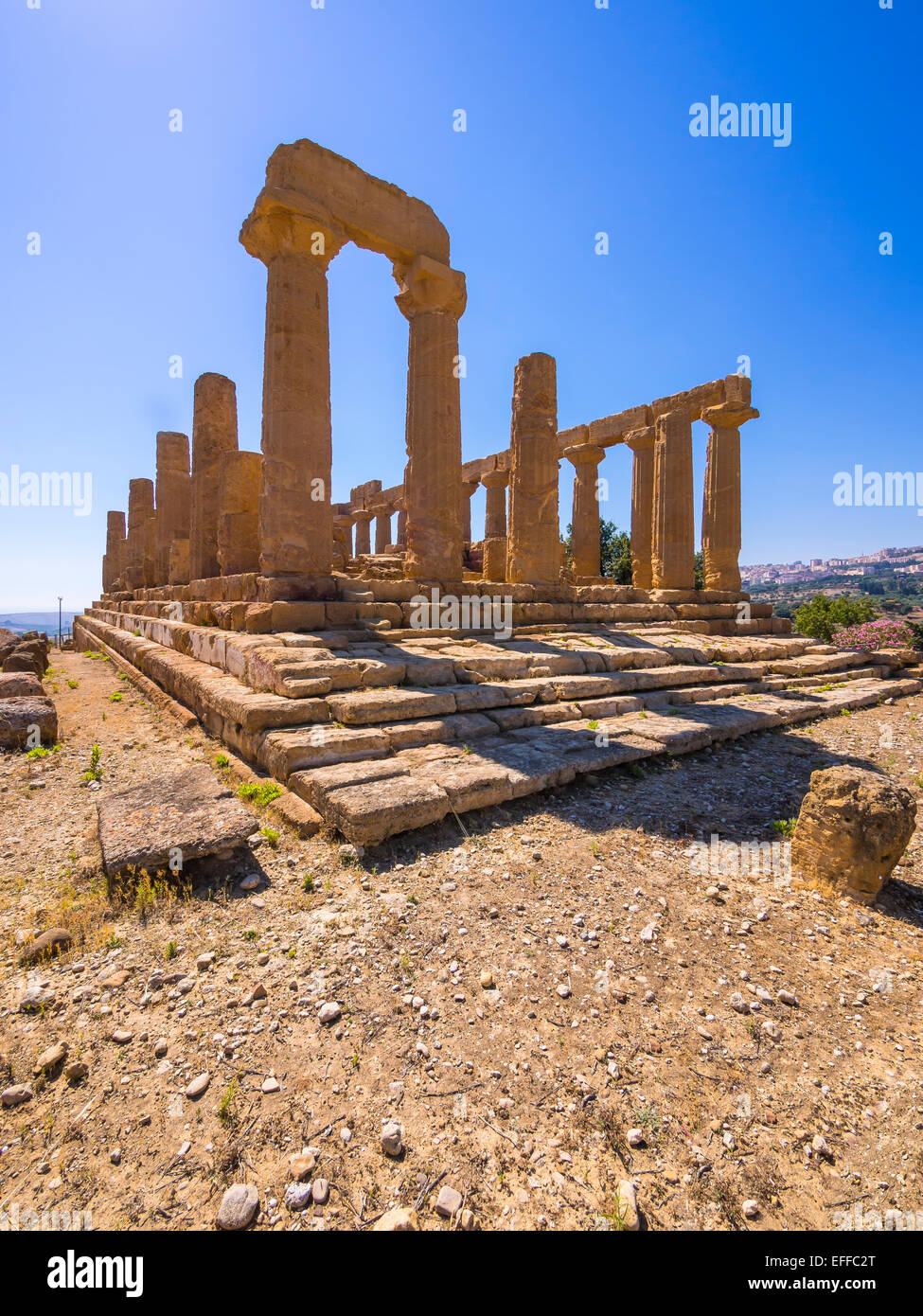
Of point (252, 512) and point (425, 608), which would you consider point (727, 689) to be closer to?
point (425, 608)

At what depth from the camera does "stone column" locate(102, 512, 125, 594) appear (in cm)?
2856

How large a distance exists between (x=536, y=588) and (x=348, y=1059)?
31.9ft

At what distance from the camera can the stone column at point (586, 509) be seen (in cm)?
1856

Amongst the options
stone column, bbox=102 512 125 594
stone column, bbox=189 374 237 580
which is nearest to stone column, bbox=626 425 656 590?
stone column, bbox=189 374 237 580

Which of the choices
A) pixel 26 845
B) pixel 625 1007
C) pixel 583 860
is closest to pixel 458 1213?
pixel 625 1007

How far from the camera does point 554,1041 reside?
7.68 feet

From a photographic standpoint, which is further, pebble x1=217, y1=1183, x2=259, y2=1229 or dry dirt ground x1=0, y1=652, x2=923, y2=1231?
dry dirt ground x1=0, y1=652, x2=923, y2=1231

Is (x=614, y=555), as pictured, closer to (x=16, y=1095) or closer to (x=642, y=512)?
(x=642, y=512)

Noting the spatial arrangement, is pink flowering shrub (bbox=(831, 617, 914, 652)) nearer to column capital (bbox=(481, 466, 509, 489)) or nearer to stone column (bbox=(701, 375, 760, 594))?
stone column (bbox=(701, 375, 760, 594))

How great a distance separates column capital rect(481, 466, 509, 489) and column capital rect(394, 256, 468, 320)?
1021 cm

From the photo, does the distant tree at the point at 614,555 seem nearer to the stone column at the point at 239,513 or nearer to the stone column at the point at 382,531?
the stone column at the point at 382,531

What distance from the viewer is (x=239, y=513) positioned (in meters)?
11.1

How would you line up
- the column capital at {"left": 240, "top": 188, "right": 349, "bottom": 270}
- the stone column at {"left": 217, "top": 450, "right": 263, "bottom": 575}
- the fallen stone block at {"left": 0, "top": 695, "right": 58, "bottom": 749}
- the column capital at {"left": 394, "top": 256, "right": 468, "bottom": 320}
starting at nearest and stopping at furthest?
the fallen stone block at {"left": 0, "top": 695, "right": 58, "bottom": 749} < the column capital at {"left": 240, "top": 188, "right": 349, "bottom": 270} < the column capital at {"left": 394, "top": 256, "right": 468, "bottom": 320} < the stone column at {"left": 217, "top": 450, "right": 263, "bottom": 575}
